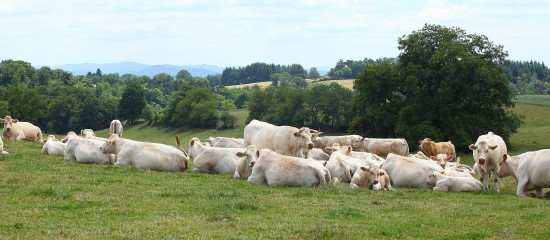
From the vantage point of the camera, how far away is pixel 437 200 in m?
16.1

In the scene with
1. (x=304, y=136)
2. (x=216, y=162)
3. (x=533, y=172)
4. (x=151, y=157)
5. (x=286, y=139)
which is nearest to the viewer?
(x=533, y=172)

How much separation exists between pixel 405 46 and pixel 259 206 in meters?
46.6

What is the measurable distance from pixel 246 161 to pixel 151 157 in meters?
3.21

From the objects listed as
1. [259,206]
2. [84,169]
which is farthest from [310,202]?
[84,169]

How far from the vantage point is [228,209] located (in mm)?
13719

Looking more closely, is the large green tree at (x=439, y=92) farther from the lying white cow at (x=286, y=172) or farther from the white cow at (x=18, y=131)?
the lying white cow at (x=286, y=172)

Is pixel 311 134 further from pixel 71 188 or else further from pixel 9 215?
pixel 9 215

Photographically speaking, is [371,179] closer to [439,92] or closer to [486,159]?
[486,159]

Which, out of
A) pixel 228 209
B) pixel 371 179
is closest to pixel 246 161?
pixel 371 179

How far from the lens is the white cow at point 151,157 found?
21453 millimetres

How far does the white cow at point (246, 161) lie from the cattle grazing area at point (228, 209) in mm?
276

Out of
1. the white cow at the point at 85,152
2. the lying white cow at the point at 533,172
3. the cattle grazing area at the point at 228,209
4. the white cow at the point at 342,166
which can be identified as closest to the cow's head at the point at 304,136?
the white cow at the point at 342,166

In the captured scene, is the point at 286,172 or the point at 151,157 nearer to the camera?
the point at 286,172

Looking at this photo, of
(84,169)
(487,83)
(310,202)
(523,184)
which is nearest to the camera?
(310,202)
